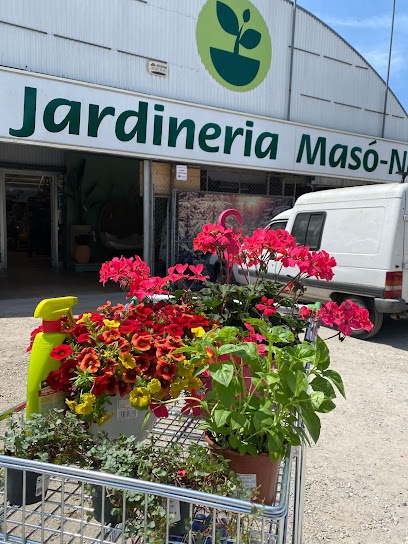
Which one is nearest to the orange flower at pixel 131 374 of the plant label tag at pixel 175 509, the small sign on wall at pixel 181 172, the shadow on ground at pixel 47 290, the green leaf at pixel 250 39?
the plant label tag at pixel 175 509

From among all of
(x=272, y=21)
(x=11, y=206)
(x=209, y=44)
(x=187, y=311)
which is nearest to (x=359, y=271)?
(x=187, y=311)

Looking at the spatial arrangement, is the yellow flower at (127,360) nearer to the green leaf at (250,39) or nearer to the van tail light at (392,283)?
→ the van tail light at (392,283)

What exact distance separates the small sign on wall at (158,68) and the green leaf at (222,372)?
30.8 feet

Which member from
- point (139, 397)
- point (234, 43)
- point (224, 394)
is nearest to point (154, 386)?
point (139, 397)

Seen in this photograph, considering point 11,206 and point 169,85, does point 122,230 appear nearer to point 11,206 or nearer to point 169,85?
point 11,206

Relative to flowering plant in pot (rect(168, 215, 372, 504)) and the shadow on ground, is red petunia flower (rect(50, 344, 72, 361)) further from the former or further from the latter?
the shadow on ground

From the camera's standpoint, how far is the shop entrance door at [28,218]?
13289 millimetres

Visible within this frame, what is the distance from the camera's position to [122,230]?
14.7 meters

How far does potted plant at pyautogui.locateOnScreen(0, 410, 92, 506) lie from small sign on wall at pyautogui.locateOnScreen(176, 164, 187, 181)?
8995 millimetres

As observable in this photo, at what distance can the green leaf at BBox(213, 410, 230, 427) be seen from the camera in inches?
56.4

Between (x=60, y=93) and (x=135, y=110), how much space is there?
59.1 inches

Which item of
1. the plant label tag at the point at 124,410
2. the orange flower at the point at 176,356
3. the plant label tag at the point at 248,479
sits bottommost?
the plant label tag at the point at 248,479

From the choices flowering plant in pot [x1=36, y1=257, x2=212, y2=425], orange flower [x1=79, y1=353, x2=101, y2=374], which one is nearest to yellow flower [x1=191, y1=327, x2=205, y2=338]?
flowering plant in pot [x1=36, y1=257, x2=212, y2=425]

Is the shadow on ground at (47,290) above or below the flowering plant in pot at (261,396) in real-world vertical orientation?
below
